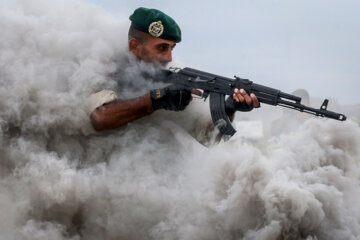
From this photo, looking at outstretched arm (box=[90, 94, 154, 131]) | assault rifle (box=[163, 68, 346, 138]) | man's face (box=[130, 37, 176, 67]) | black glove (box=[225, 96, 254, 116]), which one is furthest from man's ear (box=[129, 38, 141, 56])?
black glove (box=[225, 96, 254, 116])

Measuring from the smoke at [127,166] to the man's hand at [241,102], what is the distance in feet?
1.54

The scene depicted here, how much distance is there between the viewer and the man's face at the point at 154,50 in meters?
5.78

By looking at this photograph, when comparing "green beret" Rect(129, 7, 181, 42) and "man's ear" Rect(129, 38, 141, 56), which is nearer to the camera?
"green beret" Rect(129, 7, 181, 42)

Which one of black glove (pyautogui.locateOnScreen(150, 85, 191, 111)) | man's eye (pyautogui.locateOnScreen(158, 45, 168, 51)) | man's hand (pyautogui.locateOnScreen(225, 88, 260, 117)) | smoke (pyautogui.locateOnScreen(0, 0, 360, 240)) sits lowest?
smoke (pyautogui.locateOnScreen(0, 0, 360, 240))

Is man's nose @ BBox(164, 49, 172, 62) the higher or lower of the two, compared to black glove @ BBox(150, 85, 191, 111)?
higher

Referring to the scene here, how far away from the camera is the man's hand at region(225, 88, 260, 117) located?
5188mm

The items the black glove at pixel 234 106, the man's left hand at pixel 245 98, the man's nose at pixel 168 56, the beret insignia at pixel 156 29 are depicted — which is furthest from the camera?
the man's nose at pixel 168 56

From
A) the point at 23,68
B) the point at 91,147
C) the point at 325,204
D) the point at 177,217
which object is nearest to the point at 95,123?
the point at 91,147

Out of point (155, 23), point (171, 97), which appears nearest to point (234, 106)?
point (171, 97)

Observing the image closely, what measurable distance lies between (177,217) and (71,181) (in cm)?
125

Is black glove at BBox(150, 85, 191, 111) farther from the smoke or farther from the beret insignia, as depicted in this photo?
the beret insignia

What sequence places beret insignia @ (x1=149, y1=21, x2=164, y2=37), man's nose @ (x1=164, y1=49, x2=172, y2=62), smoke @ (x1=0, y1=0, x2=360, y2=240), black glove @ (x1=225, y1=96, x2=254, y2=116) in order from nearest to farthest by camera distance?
smoke @ (x1=0, y1=0, x2=360, y2=240) → black glove @ (x1=225, y1=96, x2=254, y2=116) → beret insignia @ (x1=149, y1=21, x2=164, y2=37) → man's nose @ (x1=164, y1=49, x2=172, y2=62)

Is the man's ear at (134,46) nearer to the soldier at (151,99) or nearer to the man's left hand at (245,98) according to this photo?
the soldier at (151,99)

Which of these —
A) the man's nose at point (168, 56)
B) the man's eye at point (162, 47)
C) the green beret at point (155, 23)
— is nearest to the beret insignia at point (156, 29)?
the green beret at point (155, 23)
